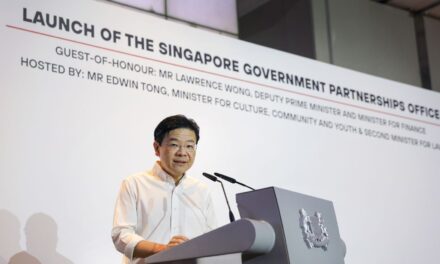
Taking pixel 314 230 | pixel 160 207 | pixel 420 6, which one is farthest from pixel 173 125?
pixel 420 6

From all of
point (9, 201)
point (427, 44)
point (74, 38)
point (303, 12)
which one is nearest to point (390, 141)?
point (303, 12)

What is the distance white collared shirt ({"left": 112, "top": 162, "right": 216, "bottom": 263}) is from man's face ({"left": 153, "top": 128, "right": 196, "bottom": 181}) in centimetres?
8

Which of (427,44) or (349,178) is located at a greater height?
(427,44)

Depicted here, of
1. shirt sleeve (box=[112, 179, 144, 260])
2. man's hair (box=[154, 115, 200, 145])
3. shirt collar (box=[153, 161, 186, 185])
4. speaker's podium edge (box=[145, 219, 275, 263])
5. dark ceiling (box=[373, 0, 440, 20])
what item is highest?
dark ceiling (box=[373, 0, 440, 20])

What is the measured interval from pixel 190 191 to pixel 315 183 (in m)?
1.75

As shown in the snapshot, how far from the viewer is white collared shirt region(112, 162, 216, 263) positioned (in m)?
2.60

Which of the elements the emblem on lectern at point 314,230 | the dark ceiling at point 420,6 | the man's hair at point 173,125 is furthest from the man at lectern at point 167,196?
the dark ceiling at point 420,6

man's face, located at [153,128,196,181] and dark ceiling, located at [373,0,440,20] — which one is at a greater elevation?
dark ceiling, located at [373,0,440,20]

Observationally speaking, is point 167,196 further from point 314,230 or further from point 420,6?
point 420,6

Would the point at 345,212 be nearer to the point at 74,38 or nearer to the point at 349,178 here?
the point at 349,178

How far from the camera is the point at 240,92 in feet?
13.5

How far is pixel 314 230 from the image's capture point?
2.11 m

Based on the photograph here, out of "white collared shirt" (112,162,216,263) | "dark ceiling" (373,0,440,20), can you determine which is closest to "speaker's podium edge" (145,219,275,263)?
"white collared shirt" (112,162,216,263)

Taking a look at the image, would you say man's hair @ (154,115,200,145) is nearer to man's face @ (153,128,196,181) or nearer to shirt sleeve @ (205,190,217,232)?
man's face @ (153,128,196,181)
